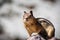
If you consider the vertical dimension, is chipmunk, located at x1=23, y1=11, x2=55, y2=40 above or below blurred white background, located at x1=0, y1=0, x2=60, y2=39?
above

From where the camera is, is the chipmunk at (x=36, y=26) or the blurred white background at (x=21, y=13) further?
the blurred white background at (x=21, y=13)

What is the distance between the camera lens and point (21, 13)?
1.81m

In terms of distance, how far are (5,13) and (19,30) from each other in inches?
7.7

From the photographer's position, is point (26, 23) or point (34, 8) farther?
point (34, 8)

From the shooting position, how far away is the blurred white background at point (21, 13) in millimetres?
1780

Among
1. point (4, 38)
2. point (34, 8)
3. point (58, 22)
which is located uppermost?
point (34, 8)

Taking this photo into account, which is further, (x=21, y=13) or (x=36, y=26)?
(x=21, y=13)

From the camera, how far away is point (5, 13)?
1.87 meters

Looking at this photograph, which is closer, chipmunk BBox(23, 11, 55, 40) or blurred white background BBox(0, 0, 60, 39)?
chipmunk BBox(23, 11, 55, 40)

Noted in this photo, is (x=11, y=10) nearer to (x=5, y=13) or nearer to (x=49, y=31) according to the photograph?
(x=5, y=13)

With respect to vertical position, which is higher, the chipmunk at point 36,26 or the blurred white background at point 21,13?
the chipmunk at point 36,26

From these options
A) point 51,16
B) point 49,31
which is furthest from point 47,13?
point 49,31

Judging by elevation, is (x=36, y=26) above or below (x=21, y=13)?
above

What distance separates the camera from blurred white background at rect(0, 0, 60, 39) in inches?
Result: 70.1
